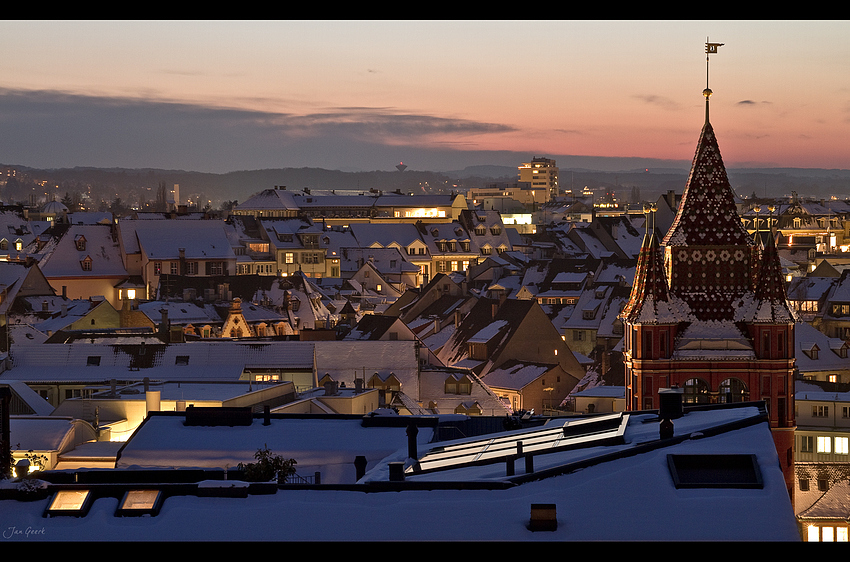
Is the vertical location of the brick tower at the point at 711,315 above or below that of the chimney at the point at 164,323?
above

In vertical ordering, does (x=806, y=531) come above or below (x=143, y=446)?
below

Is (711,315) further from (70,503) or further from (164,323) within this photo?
(164,323)

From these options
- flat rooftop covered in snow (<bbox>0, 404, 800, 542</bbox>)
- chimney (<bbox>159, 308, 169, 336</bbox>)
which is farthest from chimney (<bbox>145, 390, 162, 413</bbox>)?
flat rooftop covered in snow (<bbox>0, 404, 800, 542</bbox>)

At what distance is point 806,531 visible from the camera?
5125cm

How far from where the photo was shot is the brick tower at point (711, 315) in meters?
33.8

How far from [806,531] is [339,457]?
83.6 feet

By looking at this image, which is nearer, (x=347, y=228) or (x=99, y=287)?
(x=99, y=287)

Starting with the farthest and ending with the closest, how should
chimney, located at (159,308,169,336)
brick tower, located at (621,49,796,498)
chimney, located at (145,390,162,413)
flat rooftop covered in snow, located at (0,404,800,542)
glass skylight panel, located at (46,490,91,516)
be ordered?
chimney, located at (159,308,169,336), chimney, located at (145,390,162,413), brick tower, located at (621,49,796,498), glass skylight panel, located at (46,490,91,516), flat rooftop covered in snow, located at (0,404,800,542)

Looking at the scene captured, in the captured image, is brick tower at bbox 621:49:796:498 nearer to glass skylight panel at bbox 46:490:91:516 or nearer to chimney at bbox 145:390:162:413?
chimney at bbox 145:390:162:413

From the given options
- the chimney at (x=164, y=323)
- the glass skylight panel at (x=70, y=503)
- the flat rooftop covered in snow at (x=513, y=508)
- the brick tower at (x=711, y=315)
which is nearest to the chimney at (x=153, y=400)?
the brick tower at (x=711, y=315)

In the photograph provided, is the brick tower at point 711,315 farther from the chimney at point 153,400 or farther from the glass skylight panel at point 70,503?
the glass skylight panel at point 70,503

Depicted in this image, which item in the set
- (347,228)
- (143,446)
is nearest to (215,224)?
(347,228)

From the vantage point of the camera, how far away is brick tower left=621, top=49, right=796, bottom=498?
33.8m
